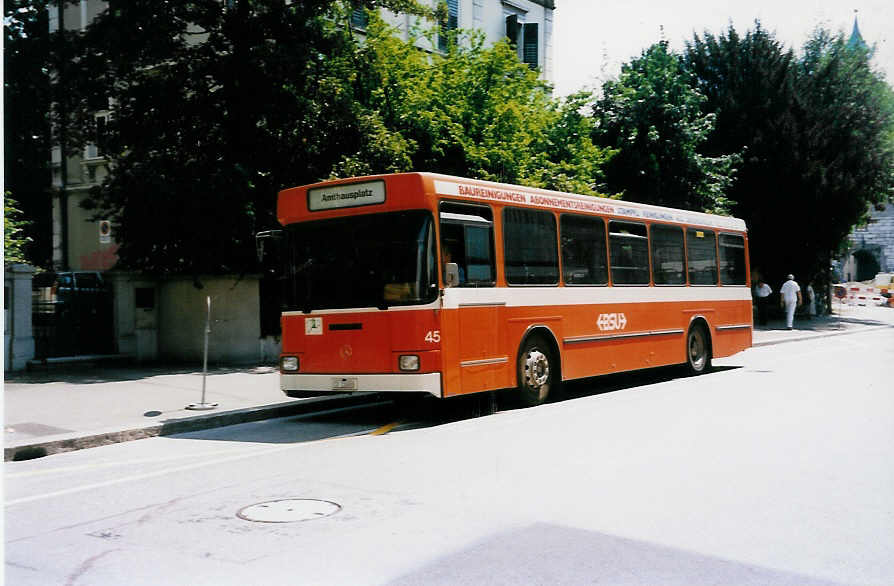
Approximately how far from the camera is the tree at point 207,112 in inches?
681

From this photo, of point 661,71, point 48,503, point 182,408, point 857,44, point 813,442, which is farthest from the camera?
point 857,44

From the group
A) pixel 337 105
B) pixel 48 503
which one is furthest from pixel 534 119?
pixel 48 503

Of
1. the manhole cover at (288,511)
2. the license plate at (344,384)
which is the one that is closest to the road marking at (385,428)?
the license plate at (344,384)

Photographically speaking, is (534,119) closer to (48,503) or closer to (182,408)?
(182,408)

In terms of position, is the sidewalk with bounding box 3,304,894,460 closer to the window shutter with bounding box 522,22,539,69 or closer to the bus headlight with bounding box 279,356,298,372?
the bus headlight with bounding box 279,356,298,372

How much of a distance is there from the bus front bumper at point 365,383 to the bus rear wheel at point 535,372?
73.4 inches

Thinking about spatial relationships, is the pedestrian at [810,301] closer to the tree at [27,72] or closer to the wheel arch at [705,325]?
the wheel arch at [705,325]

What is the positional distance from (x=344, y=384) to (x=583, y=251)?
4.50m

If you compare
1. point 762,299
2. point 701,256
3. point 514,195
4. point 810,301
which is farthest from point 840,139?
point 514,195

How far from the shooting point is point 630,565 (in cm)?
478

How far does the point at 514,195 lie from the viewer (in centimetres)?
1175

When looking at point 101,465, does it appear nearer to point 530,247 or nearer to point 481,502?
point 481,502

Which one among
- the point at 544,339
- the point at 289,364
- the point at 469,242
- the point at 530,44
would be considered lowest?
the point at 289,364

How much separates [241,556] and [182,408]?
23.7 feet
